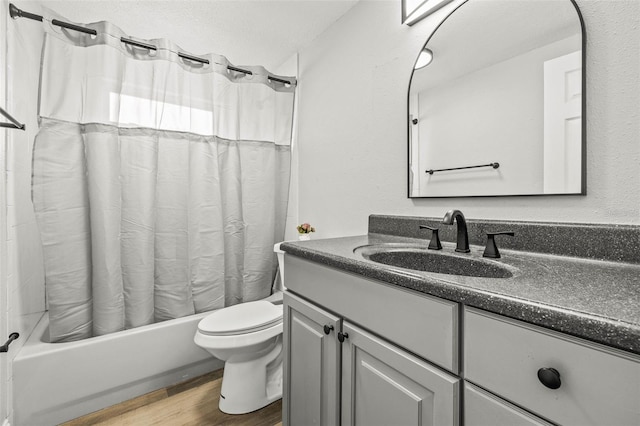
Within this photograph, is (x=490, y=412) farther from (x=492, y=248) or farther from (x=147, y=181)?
(x=147, y=181)

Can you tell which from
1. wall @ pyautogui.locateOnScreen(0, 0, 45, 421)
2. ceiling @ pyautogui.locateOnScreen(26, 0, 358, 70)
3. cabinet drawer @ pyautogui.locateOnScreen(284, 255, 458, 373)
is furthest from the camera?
ceiling @ pyautogui.locateOnScreen(26, 0, 358, 70)

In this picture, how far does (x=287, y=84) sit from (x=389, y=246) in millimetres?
1651

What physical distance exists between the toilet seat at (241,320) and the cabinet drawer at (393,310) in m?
0.58

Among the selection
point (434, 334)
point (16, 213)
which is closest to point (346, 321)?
point (434, 334)

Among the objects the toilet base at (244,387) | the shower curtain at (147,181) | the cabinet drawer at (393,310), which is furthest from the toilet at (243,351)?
the cabinet drawer at (393,310)

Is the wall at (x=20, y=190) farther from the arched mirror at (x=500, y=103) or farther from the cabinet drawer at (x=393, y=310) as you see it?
the arched mirror at (x=500, y=103)

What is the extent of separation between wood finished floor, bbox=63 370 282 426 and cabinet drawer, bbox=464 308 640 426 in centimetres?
126

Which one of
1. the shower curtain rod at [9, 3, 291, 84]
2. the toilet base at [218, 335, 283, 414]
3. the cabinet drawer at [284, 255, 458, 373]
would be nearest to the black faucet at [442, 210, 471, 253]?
the cabinet drawer at [284, 255, 458, 373]

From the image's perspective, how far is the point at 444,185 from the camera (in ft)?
4.00

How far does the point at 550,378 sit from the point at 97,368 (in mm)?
1911

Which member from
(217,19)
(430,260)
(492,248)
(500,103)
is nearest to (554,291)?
(492,248)

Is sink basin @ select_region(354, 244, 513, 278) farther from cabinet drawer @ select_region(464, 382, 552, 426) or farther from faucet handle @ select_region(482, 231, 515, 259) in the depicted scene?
cabinet drawer @ select_region(464, 382, 552, 426)

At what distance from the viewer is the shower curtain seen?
145 cm

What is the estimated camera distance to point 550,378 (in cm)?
45
